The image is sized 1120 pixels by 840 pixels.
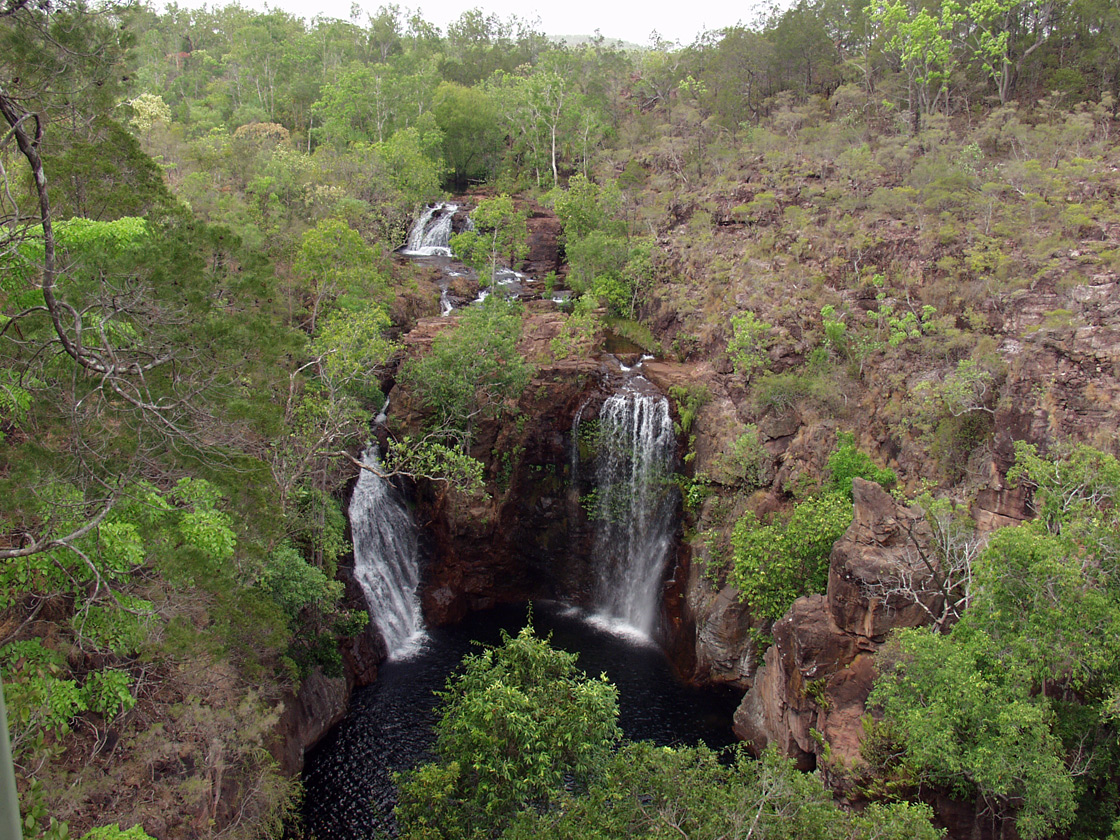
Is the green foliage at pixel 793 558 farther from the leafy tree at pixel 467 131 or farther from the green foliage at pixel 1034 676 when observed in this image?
the leafy tree at pixel 467 131

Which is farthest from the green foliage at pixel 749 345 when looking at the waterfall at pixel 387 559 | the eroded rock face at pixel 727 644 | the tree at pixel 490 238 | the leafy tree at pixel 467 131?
the leafy tree at pixel 467 131

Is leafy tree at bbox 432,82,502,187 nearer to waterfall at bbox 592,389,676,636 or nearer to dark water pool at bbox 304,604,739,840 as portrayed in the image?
waterfall at bbox 592,389,676,636

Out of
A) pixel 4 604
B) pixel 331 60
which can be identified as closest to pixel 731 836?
pixel 4 604

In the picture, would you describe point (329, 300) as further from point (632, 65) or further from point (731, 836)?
point (632, 65)

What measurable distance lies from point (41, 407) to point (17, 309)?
1.68 m

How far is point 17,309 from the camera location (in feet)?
41.0

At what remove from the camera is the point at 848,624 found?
19.1 meters

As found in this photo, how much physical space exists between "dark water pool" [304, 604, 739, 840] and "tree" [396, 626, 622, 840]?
119 inches

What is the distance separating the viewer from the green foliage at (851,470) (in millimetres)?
22922

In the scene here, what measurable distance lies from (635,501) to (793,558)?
868 centimetres

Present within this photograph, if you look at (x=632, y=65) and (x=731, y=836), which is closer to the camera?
(x=731, y=836)

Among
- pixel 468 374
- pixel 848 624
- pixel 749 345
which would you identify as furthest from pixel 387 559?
pixel 848 624

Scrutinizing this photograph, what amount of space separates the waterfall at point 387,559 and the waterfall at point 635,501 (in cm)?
770

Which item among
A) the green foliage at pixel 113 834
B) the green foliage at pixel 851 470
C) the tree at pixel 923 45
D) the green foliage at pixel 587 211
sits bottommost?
the green foliage at pixel 851 470
